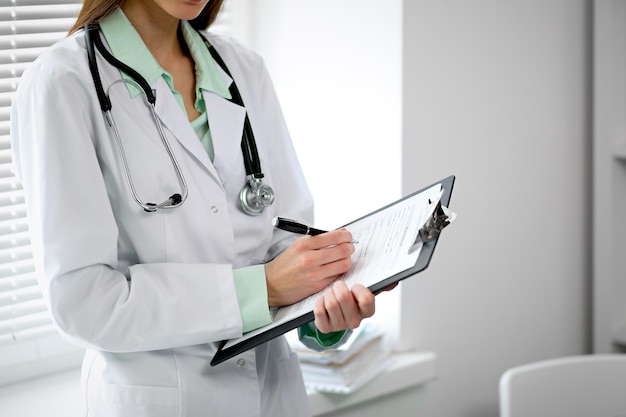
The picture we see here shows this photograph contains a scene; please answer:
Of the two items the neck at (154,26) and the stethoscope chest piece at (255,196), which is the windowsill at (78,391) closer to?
the stethoscope chest piece at (255,196)

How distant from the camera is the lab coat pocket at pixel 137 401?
1.11 meters

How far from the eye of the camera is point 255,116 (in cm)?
133

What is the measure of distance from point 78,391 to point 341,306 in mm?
795

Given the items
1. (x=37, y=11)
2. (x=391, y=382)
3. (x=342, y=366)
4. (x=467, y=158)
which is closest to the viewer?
(x=37, y=11)

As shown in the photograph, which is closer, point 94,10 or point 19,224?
point 94,10

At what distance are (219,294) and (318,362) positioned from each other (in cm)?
62

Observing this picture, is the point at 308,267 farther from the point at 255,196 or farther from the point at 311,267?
the point at 255,196

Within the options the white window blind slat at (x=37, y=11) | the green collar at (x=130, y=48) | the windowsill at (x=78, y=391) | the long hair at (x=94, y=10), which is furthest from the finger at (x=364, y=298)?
the white window blind slat at (x=37, y=11)

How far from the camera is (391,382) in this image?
5.85 feet

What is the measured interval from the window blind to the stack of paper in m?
0.57

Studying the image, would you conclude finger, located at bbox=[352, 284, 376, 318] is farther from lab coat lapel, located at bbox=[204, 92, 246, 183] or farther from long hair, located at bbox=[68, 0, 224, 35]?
long hair, located at bbox=[68, 0, 224, 35]

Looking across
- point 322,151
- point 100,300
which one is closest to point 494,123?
point 322,151

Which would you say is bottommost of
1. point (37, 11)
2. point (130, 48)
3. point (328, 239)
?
point (328, 239)

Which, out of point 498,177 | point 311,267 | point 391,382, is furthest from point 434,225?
point 498,177
